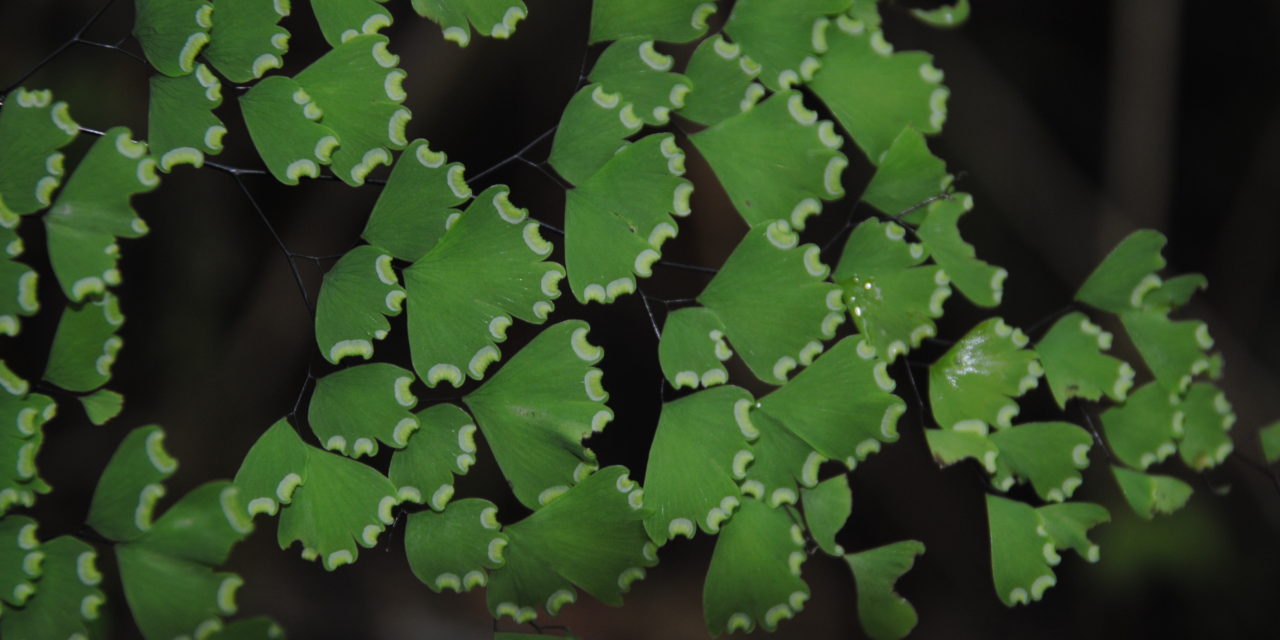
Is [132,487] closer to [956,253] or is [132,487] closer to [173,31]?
[173,31]

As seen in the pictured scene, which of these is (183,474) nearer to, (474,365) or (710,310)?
(474,365)

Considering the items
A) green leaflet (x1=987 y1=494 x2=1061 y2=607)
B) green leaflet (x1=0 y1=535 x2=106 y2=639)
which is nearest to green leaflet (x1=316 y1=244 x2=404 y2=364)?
green leaflet (x1=0 y1=535 x2=106 y2=639)

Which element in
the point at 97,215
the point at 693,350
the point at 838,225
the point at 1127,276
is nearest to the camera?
the point at 97,215

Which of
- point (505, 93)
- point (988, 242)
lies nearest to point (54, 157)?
point (505, 93)

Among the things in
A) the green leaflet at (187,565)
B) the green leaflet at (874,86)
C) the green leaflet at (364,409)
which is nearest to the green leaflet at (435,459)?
the green leaflet at (364,409)

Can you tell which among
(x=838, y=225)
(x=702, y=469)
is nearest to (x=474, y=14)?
(x=702, y=469)

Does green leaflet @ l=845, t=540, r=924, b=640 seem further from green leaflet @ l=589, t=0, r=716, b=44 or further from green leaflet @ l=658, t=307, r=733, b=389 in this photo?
green leaflet @ l=589, t=0, r=716, b=44

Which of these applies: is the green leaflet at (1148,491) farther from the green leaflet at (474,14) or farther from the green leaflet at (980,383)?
the green leaflet at (474,14)
